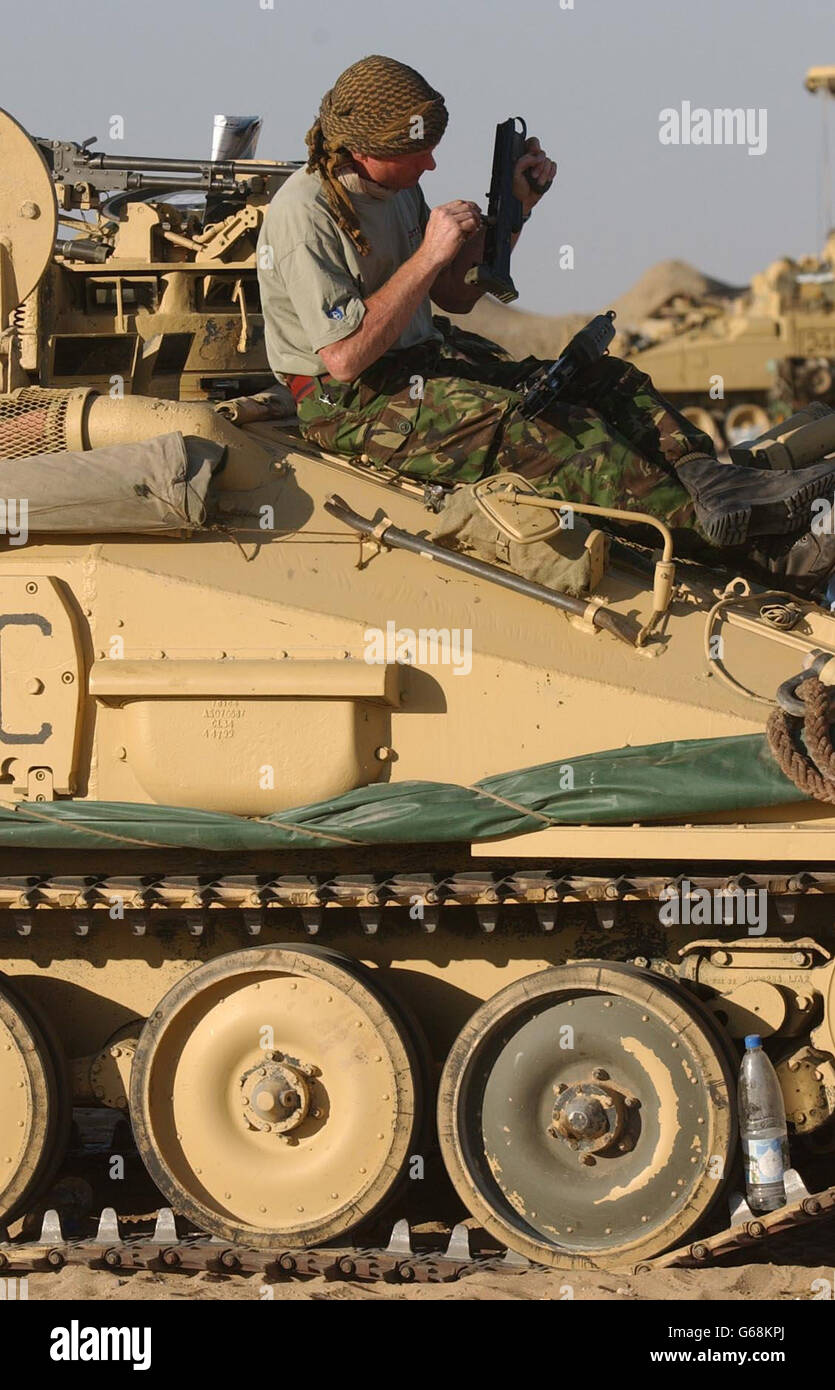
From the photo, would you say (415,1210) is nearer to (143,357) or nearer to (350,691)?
(350,691)

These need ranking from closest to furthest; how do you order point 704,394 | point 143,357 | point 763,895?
point 763,895 < point 143,357 < point 704,394

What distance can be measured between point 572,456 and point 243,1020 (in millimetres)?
2798

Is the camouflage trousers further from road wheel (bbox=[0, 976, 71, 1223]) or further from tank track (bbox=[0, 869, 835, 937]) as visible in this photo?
road wheel (bbox=[0, 976, 71, 1223])

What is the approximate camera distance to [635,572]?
28.6 ft

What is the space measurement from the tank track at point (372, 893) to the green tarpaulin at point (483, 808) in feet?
0.58

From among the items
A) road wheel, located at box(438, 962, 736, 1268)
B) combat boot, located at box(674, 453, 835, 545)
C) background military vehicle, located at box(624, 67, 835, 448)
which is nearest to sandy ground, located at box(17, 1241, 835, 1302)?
road wheel, located at box(438, 962, 736, 1268)

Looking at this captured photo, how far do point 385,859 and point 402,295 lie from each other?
2430mm

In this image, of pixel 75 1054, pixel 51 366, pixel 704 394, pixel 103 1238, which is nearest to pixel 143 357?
pixel 51 366

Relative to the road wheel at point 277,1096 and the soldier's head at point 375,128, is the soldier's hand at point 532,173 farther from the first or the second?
the road wheel at point 277,1096

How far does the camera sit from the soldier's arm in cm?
870

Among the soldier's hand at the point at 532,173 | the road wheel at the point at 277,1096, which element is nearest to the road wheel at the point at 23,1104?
the road wheel at the point at 277,1096

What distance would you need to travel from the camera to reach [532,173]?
962 cm

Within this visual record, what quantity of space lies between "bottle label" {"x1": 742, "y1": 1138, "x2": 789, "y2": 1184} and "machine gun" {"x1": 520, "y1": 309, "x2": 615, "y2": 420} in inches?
127

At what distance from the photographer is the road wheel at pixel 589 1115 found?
800 cm
